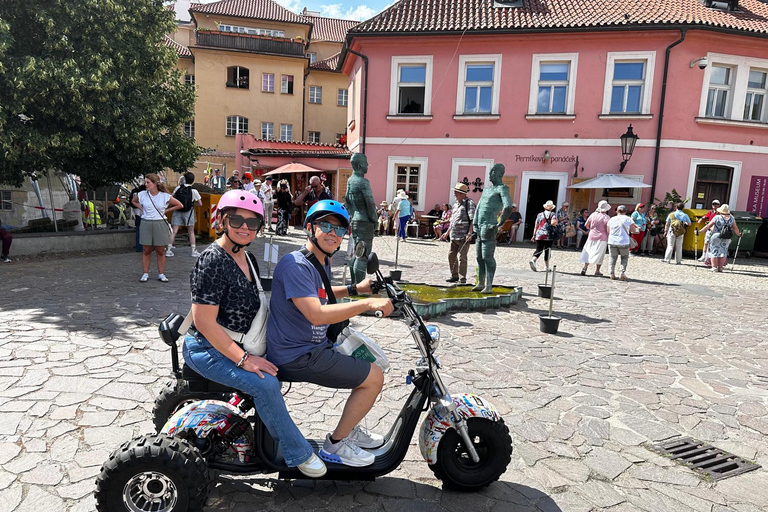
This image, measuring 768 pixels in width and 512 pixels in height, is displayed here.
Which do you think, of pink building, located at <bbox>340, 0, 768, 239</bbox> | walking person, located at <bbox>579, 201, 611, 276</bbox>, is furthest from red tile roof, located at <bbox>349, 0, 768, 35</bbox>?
walking person, located at <bbox>579, 201, 611, 276</bbox>

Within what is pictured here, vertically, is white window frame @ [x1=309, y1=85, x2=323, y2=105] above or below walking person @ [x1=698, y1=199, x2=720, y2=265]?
above

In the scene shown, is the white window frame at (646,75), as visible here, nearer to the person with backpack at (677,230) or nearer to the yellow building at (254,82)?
the person with backpack at (677,230)

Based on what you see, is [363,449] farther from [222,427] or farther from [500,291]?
[500,291]

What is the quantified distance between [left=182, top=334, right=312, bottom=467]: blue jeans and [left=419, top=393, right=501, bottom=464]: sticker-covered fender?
0.74 meters

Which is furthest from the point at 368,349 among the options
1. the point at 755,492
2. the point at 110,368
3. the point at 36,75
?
the point at 36,75

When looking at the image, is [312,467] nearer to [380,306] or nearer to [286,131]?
[380,306]

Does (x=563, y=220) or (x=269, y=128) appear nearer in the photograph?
(x=563, y=220)

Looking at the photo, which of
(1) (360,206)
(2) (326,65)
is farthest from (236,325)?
(2) (326,65)

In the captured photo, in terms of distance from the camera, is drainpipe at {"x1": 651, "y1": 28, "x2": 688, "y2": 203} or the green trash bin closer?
the green trash bin

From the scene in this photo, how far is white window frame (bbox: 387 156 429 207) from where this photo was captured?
20609 millimetres

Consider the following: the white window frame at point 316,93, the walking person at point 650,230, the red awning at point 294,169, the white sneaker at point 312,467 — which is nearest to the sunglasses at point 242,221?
the white sneaker at point 312,467

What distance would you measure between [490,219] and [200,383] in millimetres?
6732

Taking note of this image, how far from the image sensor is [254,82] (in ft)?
113

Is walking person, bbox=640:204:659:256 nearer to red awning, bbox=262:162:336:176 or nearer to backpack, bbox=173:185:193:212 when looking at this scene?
red awning, bbox=262:162:336:176
